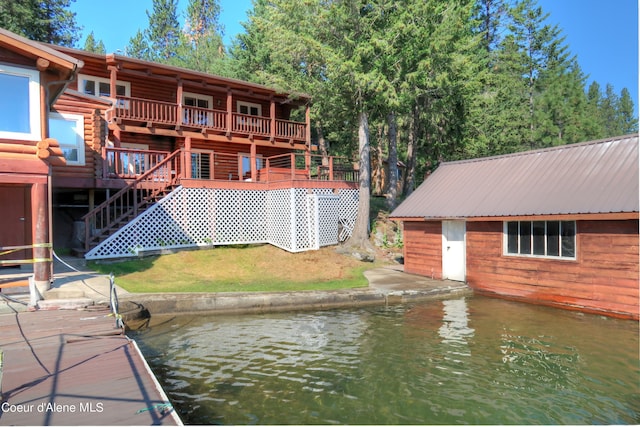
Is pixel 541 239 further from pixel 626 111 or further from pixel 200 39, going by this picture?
pixel 626 111

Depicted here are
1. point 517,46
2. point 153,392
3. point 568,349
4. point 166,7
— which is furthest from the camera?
point 166,7

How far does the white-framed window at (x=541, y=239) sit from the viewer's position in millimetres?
11711

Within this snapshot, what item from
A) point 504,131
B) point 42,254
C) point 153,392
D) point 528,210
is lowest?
point 153,392

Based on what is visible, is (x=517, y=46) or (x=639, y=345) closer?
(x=639, y=345)

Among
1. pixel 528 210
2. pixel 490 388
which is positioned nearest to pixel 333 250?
pixel 528 210

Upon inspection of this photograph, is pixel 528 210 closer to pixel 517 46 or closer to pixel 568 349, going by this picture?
pixel 568 349

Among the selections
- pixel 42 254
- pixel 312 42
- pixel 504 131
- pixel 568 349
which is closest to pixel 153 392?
pixel 42 254

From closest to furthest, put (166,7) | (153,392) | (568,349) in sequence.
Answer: (153,392)
(568,349)
(166,7)

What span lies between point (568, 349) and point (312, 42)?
1412cm

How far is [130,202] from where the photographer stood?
1728 cm

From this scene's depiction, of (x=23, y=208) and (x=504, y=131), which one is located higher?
(x=504, y=131)

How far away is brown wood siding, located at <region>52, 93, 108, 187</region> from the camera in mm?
15352

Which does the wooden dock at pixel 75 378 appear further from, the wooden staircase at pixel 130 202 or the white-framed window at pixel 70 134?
the white-framed window at pixel 70 134

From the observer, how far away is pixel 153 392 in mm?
4711
